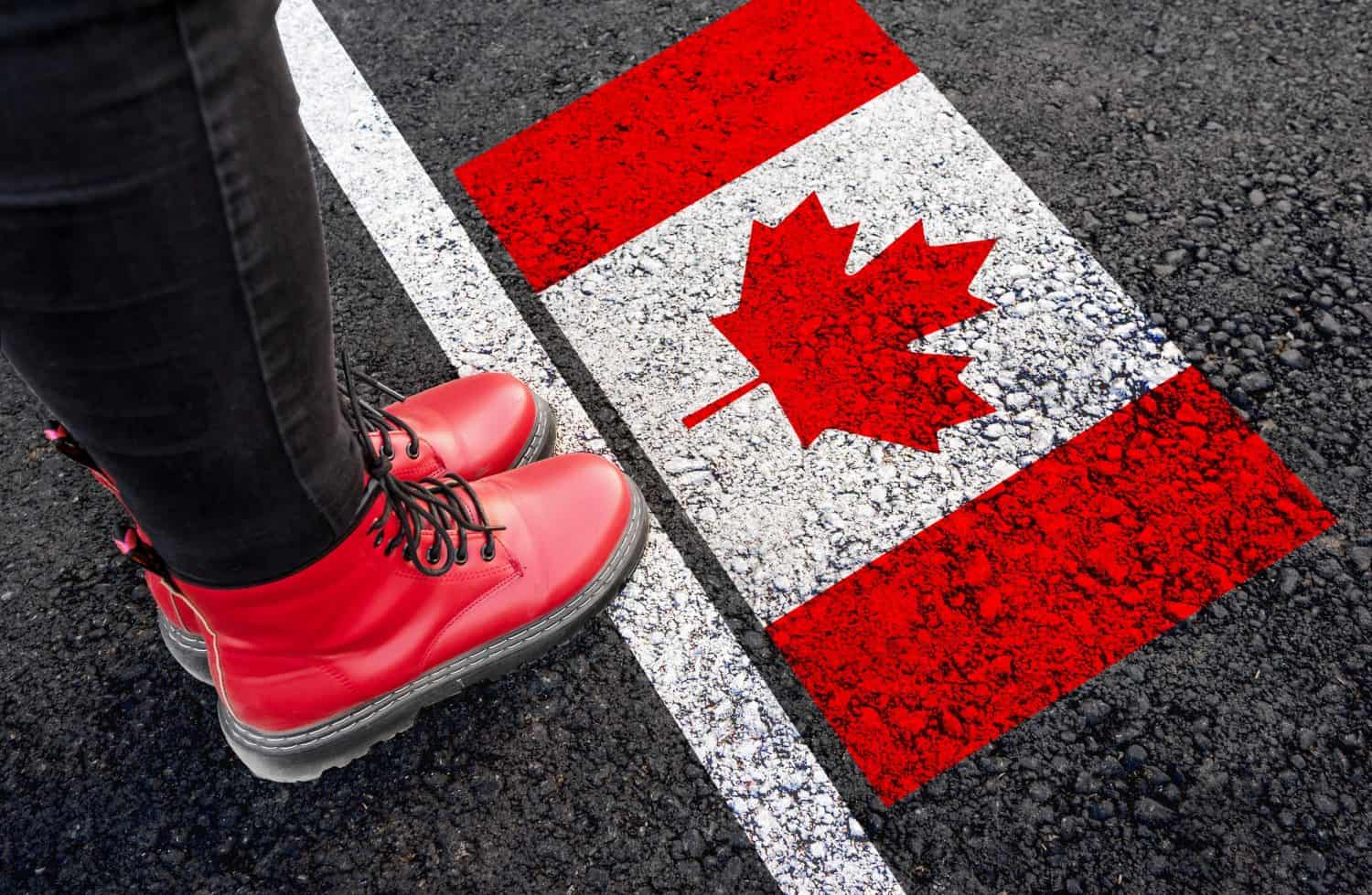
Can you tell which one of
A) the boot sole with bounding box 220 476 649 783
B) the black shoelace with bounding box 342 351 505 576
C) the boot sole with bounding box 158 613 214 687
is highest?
the black shoelace with bounding box 342 351 505 576

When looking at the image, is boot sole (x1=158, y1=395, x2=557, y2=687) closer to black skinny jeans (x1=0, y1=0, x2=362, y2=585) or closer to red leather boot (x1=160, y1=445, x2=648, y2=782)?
red leather boot (x1=160, y1=445, x2=648, y2=782)

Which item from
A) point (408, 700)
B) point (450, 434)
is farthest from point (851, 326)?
point (408, 700)

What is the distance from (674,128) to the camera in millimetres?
2395

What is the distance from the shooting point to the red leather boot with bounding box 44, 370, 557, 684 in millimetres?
1662

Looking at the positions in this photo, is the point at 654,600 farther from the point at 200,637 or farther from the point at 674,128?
the point at 674,128

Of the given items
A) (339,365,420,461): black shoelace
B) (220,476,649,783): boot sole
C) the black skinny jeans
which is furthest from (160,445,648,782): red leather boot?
the black skinny jeans

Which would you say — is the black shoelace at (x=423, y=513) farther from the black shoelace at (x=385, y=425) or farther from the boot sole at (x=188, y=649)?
the boot sole at (x=188, y=649)

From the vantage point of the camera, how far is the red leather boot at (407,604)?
1388mm

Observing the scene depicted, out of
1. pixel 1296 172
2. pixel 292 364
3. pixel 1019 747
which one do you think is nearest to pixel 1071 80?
pixel 1296 172

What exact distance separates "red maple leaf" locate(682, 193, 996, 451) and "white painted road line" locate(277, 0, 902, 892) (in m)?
0.39

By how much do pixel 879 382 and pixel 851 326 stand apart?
0.47ft

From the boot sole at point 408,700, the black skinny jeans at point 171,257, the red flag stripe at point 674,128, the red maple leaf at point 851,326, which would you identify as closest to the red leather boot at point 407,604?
the boot sole at point 408,700

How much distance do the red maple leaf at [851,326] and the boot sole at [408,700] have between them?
0.41m

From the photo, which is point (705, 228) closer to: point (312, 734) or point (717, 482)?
point (717, 482)
